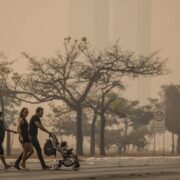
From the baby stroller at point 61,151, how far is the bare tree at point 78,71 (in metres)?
25.1

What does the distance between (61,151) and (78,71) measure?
1138 inches

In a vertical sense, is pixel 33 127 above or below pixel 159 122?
below

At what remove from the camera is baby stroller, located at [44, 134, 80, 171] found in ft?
71.8

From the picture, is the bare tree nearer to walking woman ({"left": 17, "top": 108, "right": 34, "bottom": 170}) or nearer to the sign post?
the sign post

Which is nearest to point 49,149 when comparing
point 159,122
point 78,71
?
point 159,122

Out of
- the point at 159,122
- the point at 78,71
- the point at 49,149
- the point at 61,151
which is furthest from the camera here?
the point at 78,71

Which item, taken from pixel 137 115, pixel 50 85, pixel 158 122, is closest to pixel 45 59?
pixel 50 85

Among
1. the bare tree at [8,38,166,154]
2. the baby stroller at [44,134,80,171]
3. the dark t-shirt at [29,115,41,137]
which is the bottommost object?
the baby stroller at [44,134,80,171]

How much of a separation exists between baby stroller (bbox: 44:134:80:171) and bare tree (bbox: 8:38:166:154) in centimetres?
2509

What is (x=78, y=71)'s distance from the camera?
2004 inches

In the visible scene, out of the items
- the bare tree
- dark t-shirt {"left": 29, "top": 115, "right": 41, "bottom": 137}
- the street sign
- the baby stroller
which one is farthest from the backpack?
the bare tree

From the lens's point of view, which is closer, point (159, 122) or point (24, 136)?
point (24, 136)

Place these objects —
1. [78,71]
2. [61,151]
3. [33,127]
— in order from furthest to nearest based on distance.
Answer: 1. [78,71]
2. [33,127]
3. [61,151]

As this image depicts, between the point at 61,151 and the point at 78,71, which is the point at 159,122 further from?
the point at 61,151
